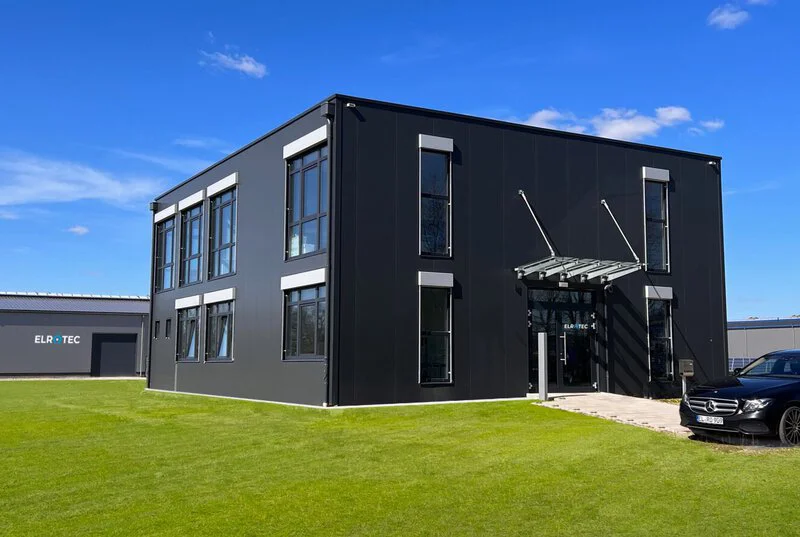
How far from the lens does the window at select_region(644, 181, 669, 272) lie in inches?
848

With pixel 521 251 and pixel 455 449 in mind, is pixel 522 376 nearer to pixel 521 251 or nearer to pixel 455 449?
pixel 521 251

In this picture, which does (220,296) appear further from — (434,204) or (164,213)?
(434,204)

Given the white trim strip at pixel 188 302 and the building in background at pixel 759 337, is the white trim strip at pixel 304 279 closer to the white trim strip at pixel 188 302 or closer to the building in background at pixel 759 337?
the white trim strip at pixel 188 302

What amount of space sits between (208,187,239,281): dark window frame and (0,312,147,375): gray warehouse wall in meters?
23.9

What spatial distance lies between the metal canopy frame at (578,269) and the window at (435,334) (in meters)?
2.23

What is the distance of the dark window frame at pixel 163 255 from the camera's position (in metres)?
29.1

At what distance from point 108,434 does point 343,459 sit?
5.42 meters

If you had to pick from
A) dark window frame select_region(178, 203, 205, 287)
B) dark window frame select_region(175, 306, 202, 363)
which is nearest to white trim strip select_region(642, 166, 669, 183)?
dark window frame select_region(178, 203, 205, 287)

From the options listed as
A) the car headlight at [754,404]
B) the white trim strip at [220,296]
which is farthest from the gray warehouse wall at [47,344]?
the car headlight at [754,404]

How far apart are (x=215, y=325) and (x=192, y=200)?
4.94 m

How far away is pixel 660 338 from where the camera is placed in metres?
21.2

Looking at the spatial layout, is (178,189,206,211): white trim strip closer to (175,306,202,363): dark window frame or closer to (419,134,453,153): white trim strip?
A: (175,306,202,363): dark window frame

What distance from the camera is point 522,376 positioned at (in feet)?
62.3

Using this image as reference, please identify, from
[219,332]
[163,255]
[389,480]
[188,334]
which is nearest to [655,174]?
[219,332]
